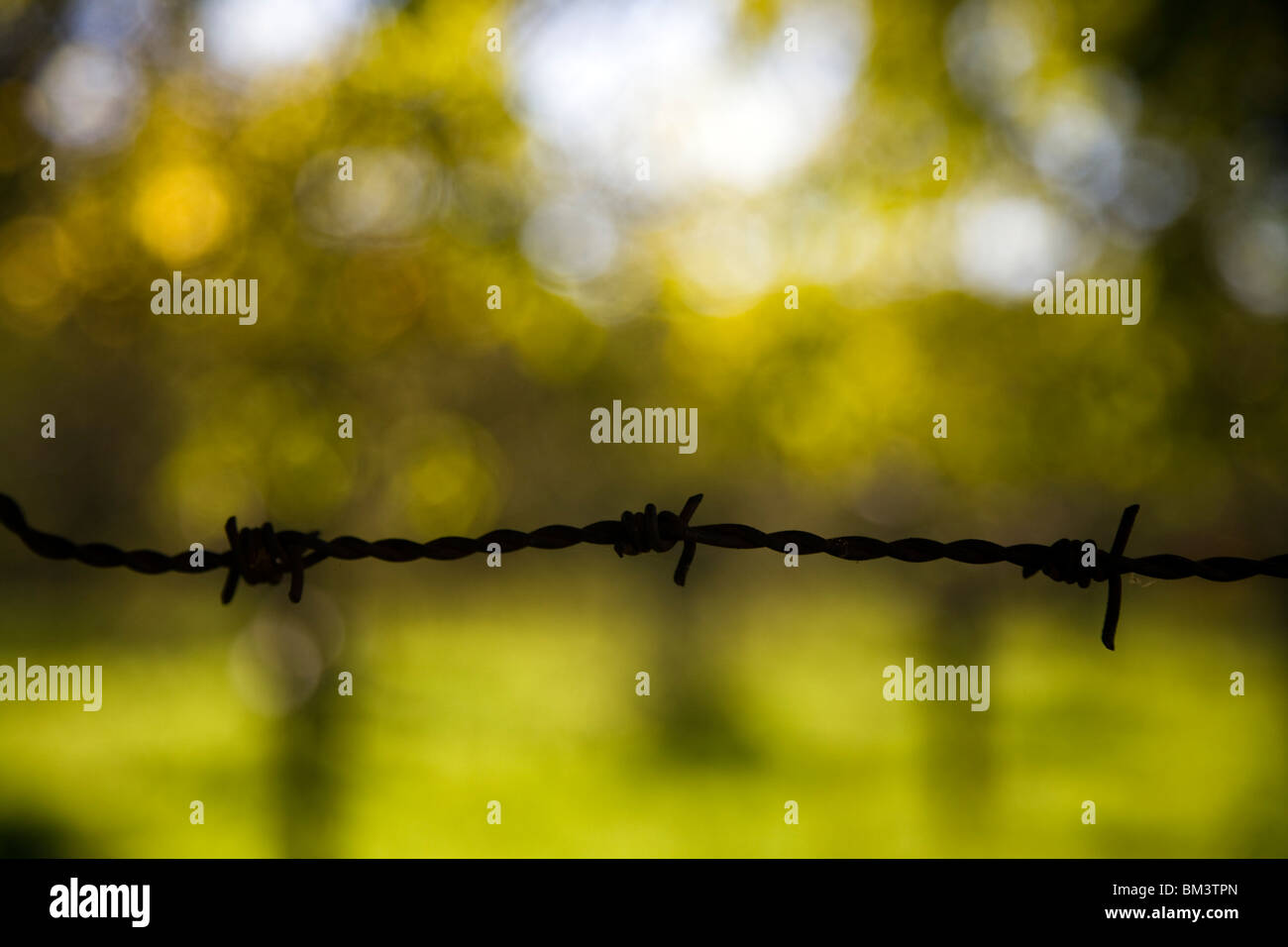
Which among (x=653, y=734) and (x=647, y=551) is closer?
(x=647, y=551)

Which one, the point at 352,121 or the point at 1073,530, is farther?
the point at 1073,530

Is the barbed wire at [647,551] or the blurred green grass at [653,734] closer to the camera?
the barbed wire at [647,551]

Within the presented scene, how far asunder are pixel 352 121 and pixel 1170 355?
14.3ft

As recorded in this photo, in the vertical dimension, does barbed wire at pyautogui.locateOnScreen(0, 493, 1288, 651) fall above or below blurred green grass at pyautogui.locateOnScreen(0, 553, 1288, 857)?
above

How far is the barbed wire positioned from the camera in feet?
5.53

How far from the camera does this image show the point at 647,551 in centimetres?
176

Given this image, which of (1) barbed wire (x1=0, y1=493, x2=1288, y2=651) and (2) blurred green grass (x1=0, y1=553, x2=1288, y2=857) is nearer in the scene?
(1) barbed wire (x1=0, y1=493, x2=1288, y2=651)

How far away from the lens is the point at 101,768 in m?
7.30

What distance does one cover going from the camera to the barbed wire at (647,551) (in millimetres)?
1687

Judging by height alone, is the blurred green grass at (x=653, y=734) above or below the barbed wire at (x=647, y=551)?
below

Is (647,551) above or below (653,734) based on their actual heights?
above
